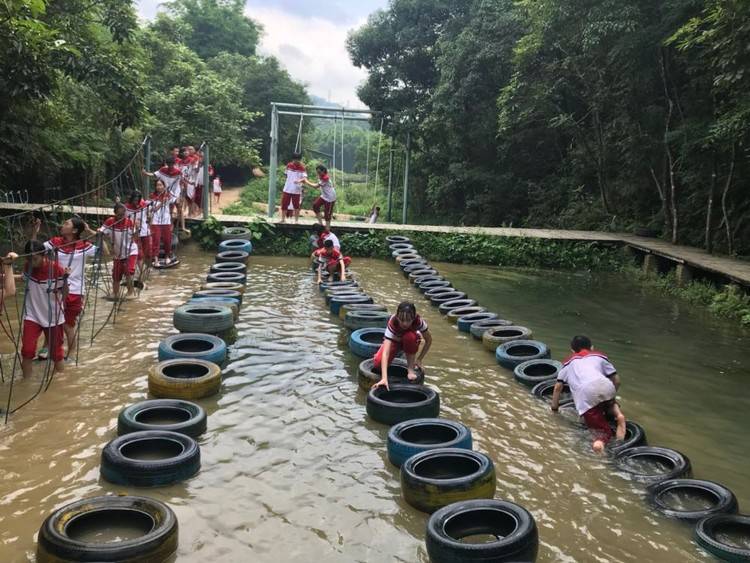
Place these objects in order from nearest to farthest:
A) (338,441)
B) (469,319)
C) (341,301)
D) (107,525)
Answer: (107,525) < (338,441) < (469,319) < (341,301)

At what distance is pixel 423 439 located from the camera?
20.6 ft

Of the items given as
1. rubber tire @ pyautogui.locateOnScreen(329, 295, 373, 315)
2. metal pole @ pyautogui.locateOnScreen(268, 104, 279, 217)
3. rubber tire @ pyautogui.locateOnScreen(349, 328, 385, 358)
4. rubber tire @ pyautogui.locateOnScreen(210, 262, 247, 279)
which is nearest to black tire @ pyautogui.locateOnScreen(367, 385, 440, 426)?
rubber tire @ pyautogui.locateOnScreen(349, 328, 385, 358)

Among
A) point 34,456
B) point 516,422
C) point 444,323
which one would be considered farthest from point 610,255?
point 34,456

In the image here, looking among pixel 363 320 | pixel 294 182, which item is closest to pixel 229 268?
pixel 294 182

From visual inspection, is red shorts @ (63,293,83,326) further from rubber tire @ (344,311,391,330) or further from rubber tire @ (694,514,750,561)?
rubber tire @ (694,514,750,561)

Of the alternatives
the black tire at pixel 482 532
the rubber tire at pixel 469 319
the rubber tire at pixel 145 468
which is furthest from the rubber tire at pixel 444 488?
the rubber tire at pixel 469 319

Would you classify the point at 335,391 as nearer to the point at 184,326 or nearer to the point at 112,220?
the point at 184,326

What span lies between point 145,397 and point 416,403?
9.45ft

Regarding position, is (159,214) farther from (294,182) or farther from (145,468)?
(145,468)

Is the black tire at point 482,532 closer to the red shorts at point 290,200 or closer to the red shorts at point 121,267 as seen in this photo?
the red shorts at point 121,267

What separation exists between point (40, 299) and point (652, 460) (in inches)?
243

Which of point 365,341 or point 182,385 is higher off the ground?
point 365,341

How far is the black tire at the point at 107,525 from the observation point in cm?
404

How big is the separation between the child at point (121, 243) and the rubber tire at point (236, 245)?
15.5 feet
